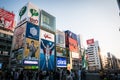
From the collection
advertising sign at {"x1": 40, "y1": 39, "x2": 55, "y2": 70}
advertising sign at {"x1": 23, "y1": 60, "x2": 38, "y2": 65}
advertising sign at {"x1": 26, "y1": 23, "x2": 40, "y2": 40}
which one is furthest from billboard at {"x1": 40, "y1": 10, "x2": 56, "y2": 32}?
advertising sign at {"x1": 23, "y1": 60, "x2": 38, "y2": 65}

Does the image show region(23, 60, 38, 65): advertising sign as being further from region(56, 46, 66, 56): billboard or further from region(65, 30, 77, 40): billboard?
region(65, 30, 77, 40): billboard

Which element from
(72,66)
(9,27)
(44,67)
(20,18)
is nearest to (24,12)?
(20,18)

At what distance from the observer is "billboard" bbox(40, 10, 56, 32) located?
4022 cm

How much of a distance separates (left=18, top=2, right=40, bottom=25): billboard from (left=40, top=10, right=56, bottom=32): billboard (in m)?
2.30

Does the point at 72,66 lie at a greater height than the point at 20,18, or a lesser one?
lesser

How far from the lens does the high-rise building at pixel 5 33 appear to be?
38.2m

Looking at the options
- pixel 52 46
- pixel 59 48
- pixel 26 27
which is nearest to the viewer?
pixel 26 27

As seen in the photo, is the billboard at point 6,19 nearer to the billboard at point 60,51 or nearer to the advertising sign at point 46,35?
the advertising sign at point 46,35

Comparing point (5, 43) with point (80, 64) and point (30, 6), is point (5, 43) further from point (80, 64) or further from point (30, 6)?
point (80, 64)

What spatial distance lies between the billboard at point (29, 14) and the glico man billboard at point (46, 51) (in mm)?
4736

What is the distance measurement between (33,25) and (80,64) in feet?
105


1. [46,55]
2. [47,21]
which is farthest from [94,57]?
[46,55]

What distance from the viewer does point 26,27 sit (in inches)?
1309

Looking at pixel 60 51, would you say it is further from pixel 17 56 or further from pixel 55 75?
pixel 55 75
